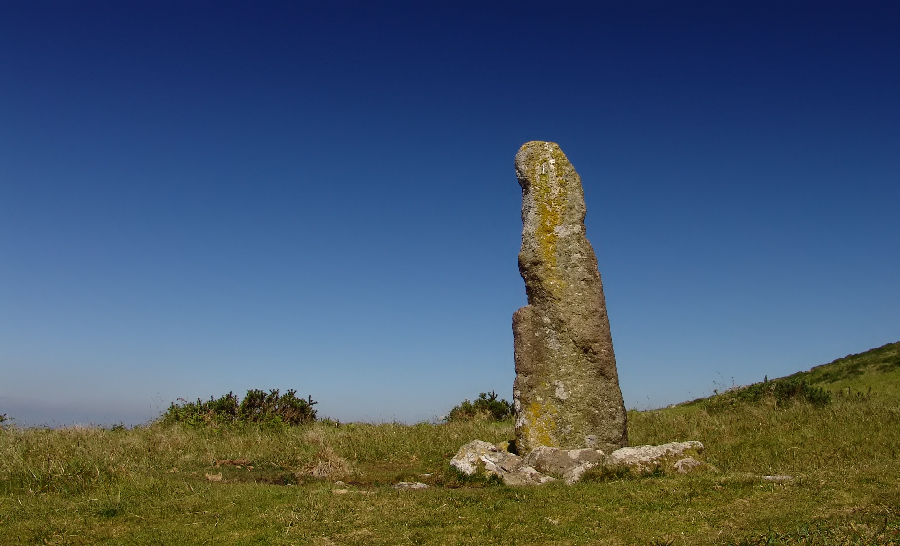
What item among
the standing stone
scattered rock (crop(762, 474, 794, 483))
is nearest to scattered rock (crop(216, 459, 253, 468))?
the standing stone

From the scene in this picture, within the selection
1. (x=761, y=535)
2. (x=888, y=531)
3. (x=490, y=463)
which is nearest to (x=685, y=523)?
(x=761, y=535)

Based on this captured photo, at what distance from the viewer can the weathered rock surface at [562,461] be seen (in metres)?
10.8

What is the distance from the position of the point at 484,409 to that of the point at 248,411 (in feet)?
23.9

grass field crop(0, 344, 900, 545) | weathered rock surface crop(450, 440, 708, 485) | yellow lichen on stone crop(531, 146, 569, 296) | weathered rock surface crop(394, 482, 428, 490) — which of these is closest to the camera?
grass field crop(0, 344, 900, 545)

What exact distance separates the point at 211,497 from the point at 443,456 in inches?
235

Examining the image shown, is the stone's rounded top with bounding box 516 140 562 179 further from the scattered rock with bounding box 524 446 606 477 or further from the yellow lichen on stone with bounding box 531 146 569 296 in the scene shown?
the scattered rock with bounding box 524 446 606 477

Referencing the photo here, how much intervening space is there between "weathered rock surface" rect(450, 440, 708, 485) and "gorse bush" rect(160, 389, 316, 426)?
27.5ft

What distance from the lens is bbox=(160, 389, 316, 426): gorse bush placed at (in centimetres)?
1938

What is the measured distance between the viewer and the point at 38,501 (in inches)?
371

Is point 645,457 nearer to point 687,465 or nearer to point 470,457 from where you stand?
point 687,465

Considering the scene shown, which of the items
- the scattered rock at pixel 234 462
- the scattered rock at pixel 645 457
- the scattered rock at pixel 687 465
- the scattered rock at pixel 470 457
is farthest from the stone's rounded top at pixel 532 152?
the scattered rock at pixel 234 462

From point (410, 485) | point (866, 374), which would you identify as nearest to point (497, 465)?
point (410, 485)

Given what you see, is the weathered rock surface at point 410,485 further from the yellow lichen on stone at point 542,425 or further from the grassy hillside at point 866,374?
the grassy hillside at point 866,374

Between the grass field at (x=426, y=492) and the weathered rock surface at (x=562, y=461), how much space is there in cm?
31
